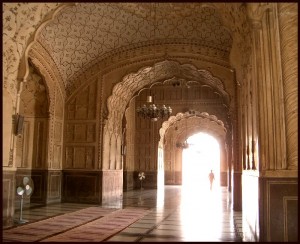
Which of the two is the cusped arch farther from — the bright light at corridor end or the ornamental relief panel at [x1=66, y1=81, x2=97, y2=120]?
the bright light at corridor end

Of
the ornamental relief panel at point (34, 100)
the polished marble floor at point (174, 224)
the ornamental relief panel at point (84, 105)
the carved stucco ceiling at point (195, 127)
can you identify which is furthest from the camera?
the carved stucco ceiling at point (195, 127)

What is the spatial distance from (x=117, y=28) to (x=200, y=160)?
2222 centimetres

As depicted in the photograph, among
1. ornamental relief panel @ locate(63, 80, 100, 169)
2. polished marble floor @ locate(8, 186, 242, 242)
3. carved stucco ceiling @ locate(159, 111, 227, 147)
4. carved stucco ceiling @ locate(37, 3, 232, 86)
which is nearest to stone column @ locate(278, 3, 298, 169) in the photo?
polished marble floor @ locate(8, 186, 242, 242)

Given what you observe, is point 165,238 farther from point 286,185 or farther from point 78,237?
point 286,185

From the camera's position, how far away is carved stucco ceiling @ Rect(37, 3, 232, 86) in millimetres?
8500

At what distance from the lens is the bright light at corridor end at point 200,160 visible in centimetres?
2759

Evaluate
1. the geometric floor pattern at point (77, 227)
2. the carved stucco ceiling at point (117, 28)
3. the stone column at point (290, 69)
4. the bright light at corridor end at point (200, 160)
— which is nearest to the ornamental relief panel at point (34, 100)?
the carved stucco ceiling at point (117, 28)

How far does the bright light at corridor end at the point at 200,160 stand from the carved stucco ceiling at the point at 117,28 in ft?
56.5

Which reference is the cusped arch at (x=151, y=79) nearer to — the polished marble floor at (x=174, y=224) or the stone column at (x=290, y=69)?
the polished marble floor at (x=174, y=224)

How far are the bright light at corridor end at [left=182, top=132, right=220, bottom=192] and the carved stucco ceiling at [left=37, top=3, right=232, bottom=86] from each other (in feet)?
56.5

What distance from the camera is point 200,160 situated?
3016 centimetres

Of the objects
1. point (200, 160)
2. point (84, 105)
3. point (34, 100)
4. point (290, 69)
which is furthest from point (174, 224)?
point (200, 160)

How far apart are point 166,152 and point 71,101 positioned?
12738 mm

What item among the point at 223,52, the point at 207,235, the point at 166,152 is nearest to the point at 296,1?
the point at 207,235
